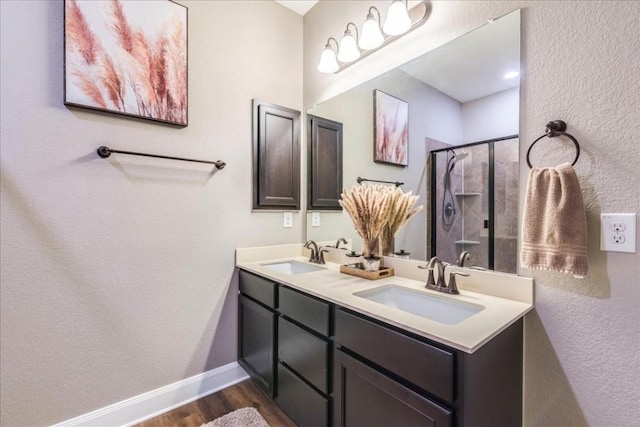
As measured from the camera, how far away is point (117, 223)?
61.1 inches

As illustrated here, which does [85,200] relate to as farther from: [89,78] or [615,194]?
[615,194]

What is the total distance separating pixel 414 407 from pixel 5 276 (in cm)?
173

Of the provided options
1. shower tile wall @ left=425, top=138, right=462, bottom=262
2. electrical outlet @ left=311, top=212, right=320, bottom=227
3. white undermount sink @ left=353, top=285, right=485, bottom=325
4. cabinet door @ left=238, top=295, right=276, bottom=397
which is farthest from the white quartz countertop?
electrical outlet @ left=311, top=212, right=320, bottom=227

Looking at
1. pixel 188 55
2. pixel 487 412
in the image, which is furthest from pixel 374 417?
pixel 188 55

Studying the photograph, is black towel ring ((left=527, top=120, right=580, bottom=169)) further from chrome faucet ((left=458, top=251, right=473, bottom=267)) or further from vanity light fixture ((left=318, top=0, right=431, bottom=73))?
vanity light fixture ((left=318, top=0, right=431, bottom=73))

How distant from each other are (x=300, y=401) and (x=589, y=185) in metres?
1.47

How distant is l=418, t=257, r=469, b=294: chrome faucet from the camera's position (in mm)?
1287

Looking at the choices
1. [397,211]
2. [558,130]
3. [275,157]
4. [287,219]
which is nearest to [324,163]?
[275,157]

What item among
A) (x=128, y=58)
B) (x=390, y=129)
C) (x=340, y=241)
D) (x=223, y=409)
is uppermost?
(x=128, y=58)

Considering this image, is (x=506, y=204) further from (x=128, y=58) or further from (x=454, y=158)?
(x=128, y=58)

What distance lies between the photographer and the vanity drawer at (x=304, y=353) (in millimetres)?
1276

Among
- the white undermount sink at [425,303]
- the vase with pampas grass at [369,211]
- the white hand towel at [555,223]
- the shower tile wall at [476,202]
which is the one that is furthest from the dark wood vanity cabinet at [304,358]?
the white hand towel at [555,223]

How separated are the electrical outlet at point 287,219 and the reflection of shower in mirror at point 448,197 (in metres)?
1.13

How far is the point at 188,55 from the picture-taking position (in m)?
1.77
